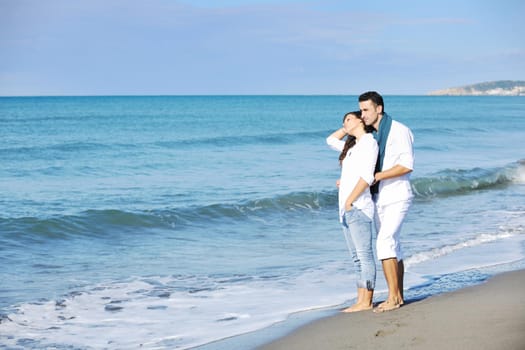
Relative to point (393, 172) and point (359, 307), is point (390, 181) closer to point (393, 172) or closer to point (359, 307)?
point (393, 172)

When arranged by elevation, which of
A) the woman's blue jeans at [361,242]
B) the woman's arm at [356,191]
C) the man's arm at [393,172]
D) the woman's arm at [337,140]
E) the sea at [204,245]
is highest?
the woman's arm at [337,140]

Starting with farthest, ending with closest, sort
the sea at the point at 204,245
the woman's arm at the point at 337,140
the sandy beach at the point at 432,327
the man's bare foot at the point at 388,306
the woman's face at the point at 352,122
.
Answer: the sea at the point at 204,245, the woman's arm at the point at 337,140, the man's bare foot at the point at 388,306, the woman's face at the point at 352,122, the sandy beach at the point at 432,327

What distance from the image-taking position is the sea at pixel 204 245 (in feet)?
22.7

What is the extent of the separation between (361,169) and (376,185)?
30cm

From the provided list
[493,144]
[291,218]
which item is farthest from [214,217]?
[493,144]

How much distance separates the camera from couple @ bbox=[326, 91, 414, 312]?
6109 millimetres

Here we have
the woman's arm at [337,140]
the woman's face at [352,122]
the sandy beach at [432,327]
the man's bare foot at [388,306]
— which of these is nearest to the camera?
the sandy beach at [432,327]

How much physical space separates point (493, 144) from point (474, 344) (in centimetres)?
3075

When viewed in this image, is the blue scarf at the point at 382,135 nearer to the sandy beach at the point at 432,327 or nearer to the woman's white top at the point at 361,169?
the woman's white top at the point at 361,169

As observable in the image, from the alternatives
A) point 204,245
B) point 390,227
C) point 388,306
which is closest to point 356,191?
point 390,227

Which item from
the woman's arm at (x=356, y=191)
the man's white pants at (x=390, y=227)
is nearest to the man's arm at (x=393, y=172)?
the woman's arm at (x=356, y=191)

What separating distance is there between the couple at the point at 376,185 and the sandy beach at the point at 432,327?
0.34 m

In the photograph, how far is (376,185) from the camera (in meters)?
6.32

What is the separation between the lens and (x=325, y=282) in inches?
332
